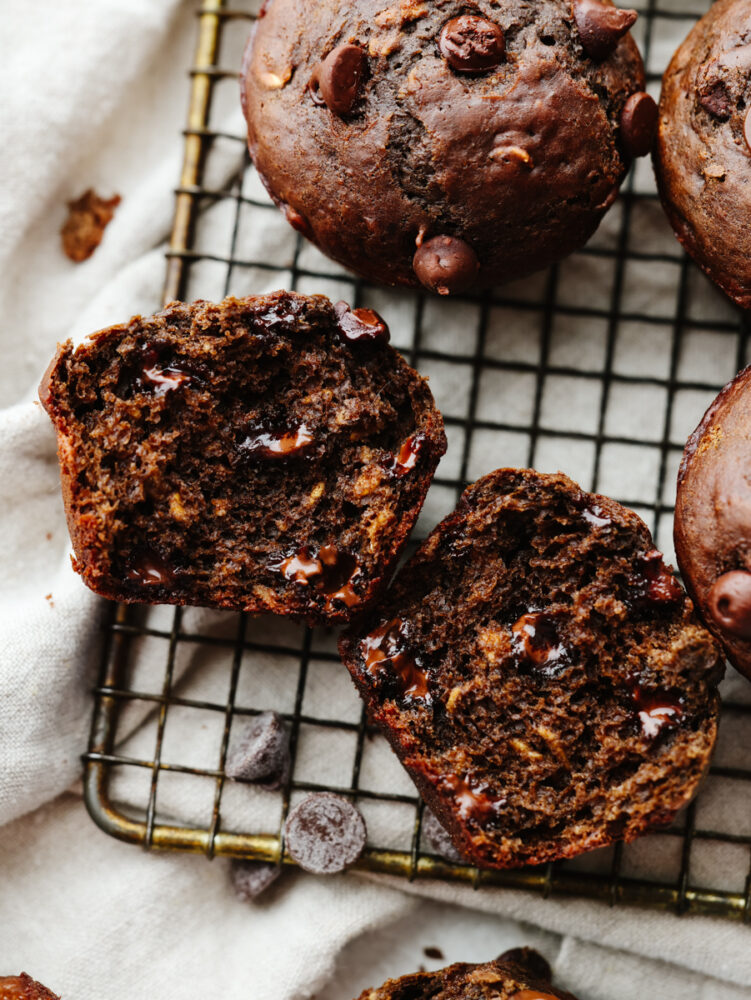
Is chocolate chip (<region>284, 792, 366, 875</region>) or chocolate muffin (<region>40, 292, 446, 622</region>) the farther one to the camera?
chocolate chip (<region>284, 792, 366, 875</region>)

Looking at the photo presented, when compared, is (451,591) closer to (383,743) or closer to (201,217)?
(383,743)

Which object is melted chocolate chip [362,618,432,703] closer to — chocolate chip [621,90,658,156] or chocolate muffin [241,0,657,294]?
chocolate muffin [241,0,657,294]

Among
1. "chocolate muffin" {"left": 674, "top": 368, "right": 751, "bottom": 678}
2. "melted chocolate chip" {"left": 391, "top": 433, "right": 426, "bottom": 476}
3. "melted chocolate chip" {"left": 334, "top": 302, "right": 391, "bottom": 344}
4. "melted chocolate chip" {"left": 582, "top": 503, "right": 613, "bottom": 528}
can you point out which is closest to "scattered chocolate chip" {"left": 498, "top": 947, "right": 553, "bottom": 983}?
"chocolate muffin" {"left": 674, "top": 368, "right": 751, "bottom": 678}

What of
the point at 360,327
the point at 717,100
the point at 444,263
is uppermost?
the point at 717,100

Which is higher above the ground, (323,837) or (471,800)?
(471,800)

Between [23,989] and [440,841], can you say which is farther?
[440,841]

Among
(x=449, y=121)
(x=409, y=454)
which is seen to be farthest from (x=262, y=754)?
(x=449, y=121)

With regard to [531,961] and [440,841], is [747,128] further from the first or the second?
[531,961]
